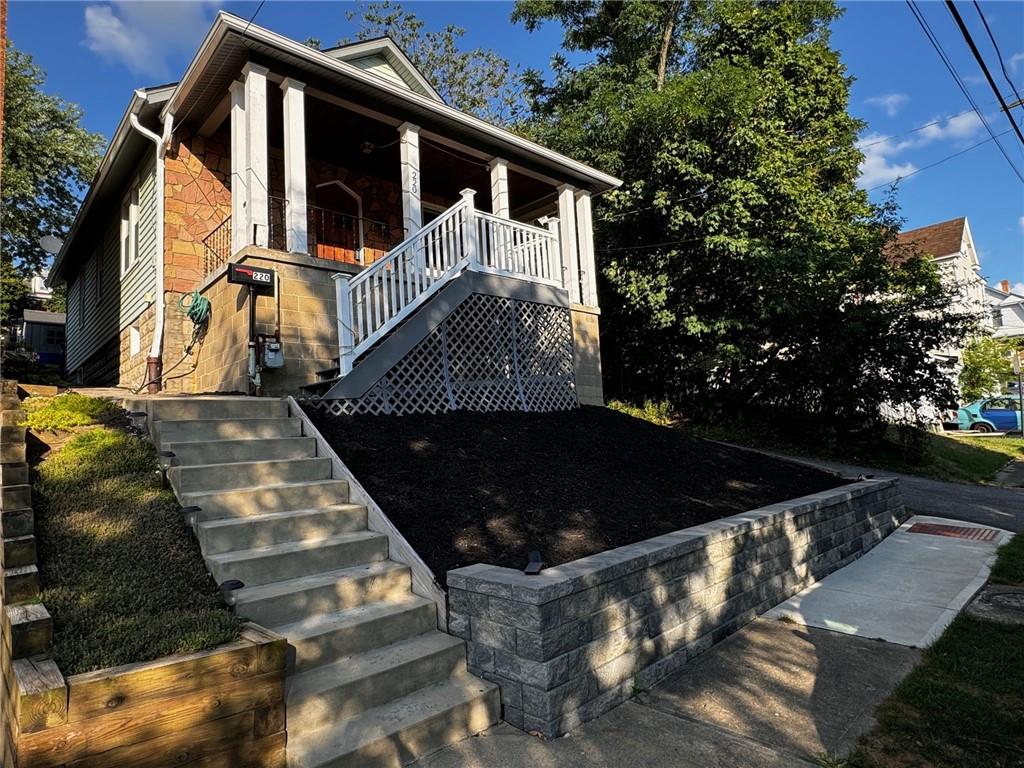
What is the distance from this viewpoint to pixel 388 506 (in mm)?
3963

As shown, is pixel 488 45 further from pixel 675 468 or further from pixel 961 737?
pixel 961 737

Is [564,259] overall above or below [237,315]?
above

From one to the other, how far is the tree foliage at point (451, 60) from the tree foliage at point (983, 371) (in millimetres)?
19195

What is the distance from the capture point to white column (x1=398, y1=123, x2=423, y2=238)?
8305 millimetres

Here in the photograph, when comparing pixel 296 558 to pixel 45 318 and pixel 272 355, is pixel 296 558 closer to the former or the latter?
pixel 272 355

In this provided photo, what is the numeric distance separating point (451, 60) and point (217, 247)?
17.8m

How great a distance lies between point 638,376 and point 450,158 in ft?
25.7

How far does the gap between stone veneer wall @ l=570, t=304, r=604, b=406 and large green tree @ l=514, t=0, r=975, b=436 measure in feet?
11.6

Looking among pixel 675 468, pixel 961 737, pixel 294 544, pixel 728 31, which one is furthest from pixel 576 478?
pixel 728 31

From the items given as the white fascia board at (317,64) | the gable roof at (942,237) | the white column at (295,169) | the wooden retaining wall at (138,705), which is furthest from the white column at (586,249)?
the gable roof at (942,237)

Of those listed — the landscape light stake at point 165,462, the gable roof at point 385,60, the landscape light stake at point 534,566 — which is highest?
the gable roof at point 385,60

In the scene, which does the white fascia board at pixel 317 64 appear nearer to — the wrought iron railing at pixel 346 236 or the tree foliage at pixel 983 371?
Answer: the wrought iron railing at pixel 346 236

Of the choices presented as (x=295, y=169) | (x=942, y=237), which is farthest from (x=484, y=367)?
(x=942, y=237)

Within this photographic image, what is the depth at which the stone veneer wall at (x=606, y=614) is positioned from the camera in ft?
8.78
